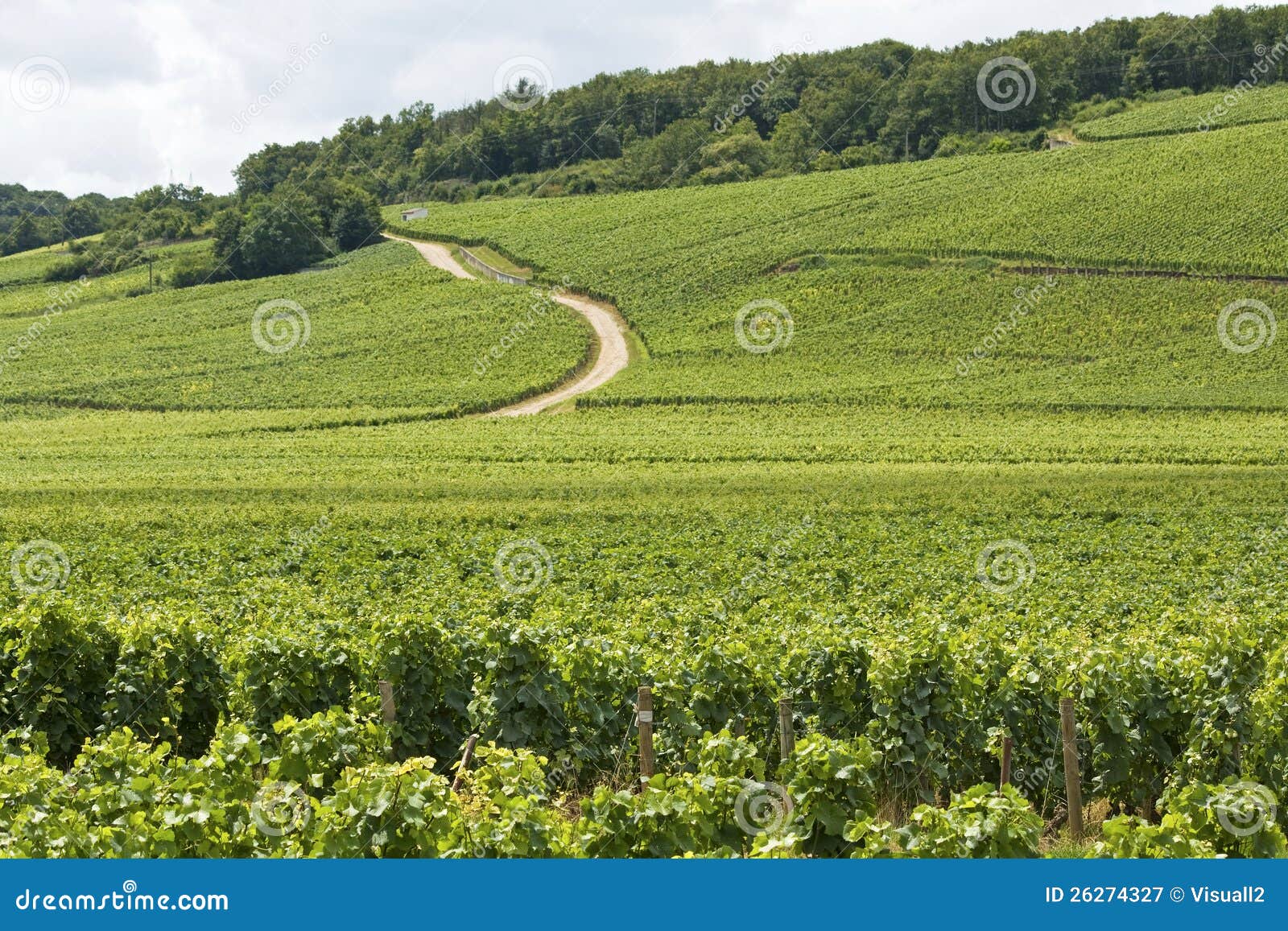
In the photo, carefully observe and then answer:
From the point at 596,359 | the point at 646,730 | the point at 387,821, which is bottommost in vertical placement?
the point at 646,730

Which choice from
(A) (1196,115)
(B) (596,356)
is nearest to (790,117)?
(A) (1196,115)

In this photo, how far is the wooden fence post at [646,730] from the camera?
11695 mm

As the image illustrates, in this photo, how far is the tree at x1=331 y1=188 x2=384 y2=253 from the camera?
114m

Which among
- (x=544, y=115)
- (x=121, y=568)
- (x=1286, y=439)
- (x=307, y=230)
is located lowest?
(x=1286, y=439)

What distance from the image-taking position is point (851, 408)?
61.0m

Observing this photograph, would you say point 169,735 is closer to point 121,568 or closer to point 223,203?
point 121,568

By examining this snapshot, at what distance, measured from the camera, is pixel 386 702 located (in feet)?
41.6

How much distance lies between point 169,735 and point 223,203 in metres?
146

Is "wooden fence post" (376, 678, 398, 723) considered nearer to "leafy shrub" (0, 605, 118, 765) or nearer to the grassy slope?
"leafy shrub" (0, 605, 118, 765)

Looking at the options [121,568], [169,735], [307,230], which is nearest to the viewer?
[169,735]

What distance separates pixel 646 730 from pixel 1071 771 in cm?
423

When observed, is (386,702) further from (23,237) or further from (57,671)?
(23,237)

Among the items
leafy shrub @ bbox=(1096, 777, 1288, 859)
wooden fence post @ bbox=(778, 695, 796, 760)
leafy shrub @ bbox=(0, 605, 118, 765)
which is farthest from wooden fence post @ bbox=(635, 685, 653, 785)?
leafy shrub @ bbox=(0, 605, 118, 765)

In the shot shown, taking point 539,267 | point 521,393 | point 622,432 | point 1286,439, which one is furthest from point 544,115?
point 1286,439
